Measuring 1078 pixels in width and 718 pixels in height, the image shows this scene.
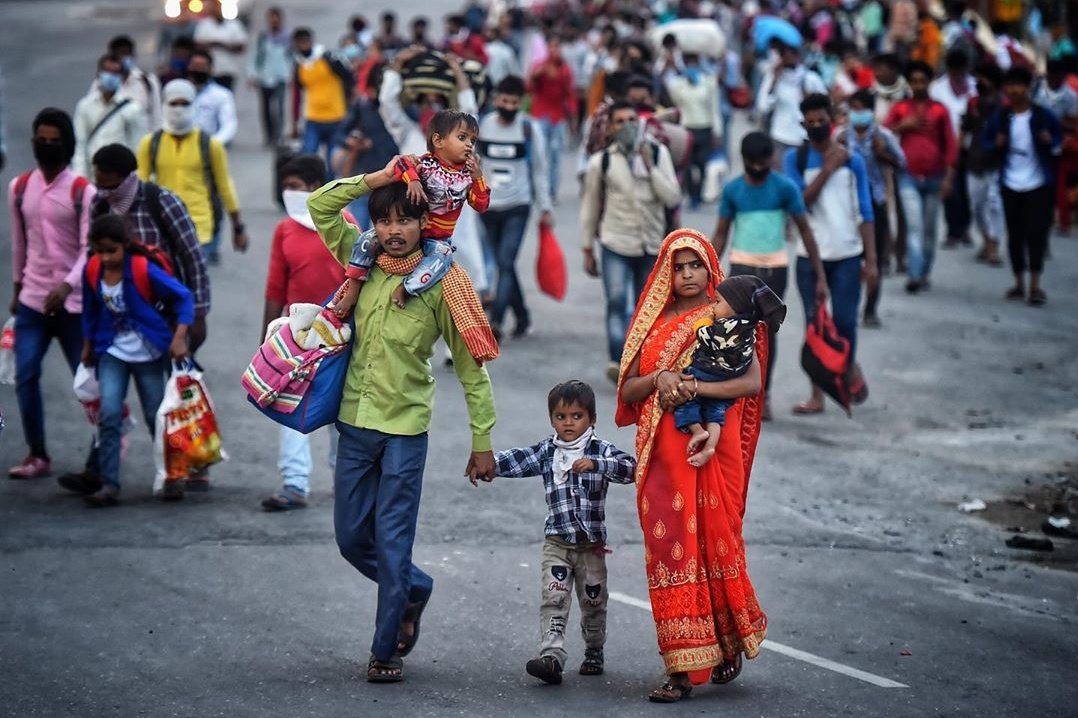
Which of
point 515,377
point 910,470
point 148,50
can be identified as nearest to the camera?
point 910,470

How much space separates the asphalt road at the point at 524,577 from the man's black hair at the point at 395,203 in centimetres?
183

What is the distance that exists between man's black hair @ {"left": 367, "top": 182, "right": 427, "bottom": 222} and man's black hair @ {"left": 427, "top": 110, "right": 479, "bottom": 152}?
0.66 ft

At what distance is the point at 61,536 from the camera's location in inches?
324

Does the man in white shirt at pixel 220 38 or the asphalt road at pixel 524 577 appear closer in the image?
the asphalt road at pixel 524 577

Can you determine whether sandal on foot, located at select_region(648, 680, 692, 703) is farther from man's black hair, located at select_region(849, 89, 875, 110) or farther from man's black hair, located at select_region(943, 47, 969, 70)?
man's black hair, located at select_region(943, 47, 969, 70)

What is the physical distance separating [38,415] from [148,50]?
83.6 feet

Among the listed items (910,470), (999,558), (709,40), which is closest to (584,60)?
(709,40)

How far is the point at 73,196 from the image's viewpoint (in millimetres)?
9047

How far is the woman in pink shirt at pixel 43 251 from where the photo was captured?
9.05 meters

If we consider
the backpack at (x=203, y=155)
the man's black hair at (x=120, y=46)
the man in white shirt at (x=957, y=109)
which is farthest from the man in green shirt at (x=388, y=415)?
the man in white shirt at (x=957, y=109)

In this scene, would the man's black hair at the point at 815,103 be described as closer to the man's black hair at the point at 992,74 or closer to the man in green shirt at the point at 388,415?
the man in green shirt at the point at 388,415

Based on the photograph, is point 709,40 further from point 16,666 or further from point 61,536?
point 16,666

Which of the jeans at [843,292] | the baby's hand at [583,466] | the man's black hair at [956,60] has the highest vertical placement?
the man's black hair at [956,60]

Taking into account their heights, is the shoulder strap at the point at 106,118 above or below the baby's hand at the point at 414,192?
above
